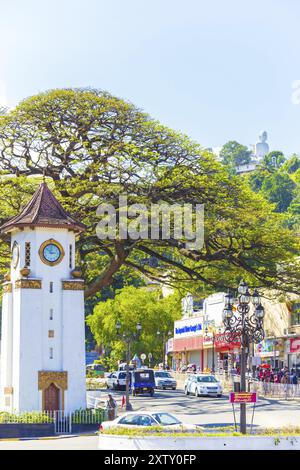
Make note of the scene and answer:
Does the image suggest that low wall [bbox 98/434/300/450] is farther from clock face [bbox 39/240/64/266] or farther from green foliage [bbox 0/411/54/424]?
clock face [bbox 39/240/64/266]

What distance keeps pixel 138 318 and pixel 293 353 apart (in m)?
22.3

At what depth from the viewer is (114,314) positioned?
92.6 metres

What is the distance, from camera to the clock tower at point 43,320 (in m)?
41.5

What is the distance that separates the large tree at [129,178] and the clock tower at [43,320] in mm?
9522

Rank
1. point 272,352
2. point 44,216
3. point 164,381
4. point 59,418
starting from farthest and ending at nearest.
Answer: point 272,352, point 164,381, point 44,216, point 59,418

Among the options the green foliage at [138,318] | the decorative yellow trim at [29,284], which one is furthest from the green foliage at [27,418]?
the green foliage at [138,318]

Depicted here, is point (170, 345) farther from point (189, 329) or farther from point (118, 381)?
point (118, 381)

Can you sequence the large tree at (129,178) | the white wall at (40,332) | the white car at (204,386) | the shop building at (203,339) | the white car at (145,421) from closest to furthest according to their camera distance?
the white car at (145,421), the white wall at (40,332), the large tree at (129,178), the white car at (204,386), the shop building at (203,339)

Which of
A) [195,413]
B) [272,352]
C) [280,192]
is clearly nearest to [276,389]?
[195,413]

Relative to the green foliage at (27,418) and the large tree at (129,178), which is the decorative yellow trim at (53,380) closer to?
the green foliage at (27,418)

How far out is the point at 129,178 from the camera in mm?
53344

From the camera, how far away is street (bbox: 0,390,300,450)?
3403 centimetres

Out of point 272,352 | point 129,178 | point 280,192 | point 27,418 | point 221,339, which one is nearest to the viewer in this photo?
point 27,418
